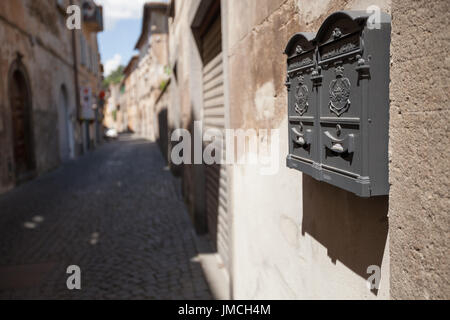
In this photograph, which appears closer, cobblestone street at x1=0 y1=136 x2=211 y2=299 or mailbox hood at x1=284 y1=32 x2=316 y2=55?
mailbox hood at x1=284 y1=32 x2=316 y2=55

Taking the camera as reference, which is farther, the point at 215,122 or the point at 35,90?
the point at 35,90

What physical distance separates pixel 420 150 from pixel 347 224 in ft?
1.72

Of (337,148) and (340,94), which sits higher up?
(340,94)

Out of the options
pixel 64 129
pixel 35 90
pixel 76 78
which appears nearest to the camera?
pixel 35 90

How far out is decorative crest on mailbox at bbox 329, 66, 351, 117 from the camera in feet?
4.26

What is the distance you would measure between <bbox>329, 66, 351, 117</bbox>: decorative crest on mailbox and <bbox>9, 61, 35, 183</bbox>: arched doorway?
11.1 metres

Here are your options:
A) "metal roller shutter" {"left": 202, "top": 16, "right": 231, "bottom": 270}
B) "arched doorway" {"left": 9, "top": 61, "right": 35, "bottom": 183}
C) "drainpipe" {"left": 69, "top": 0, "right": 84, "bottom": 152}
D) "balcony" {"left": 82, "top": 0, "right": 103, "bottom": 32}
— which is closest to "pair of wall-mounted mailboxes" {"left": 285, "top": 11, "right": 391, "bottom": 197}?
"metal roller shutter" {"left": 202, "top": 16, "right": 231, "bottom": 270}

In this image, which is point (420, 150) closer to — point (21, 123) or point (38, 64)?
point (21, 123)

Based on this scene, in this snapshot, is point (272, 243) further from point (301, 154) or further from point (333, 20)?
point (333, 20)

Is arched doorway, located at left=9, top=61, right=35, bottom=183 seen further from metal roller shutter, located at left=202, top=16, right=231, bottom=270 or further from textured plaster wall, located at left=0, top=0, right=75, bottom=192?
metal roller shutter, located at left=202, top=16, right=231, bottom=270

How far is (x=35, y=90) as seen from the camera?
42.9 feet

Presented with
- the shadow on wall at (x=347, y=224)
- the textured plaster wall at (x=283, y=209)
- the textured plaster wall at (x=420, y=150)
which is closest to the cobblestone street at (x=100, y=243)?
the textured plaster wall at (x=283, y=209)


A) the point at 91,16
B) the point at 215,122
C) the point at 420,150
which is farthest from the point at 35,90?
the point at 420,150
